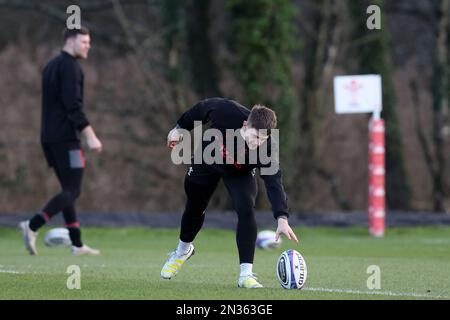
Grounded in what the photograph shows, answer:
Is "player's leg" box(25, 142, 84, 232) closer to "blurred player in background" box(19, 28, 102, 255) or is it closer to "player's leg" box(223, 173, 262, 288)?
"blurred player in background" box(19, 28, 102, 255)

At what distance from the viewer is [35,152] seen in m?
24.5

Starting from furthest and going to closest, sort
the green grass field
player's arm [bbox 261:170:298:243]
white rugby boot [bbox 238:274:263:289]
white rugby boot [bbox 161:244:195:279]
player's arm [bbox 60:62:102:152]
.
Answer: player's arm [bbox 60:62:102:152] → white rugby boot [bbox 161:244:195:279] → white rugby boot [bbox 238:274:263:289] → player's arm [bbox 261:170:298:243] → the green grass field

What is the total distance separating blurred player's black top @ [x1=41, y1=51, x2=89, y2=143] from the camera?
41.6ft

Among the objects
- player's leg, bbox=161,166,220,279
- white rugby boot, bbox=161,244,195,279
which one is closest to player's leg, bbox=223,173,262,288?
player's leg, bbox=161,166,220,279

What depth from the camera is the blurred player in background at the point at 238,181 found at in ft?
28.3

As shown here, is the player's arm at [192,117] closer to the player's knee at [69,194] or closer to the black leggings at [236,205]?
the black leggings at [236,205]

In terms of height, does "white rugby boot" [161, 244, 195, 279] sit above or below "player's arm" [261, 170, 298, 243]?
below

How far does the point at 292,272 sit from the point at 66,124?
15.6ft

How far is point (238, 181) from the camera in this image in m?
9.10

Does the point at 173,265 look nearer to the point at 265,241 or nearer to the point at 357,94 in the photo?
the point at 265,241

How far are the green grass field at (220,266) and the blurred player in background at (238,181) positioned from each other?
298 millimetres

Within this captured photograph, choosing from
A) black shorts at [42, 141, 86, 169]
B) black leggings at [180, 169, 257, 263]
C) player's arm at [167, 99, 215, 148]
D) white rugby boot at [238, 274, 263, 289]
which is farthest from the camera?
black shorts at [42, 141, 86, 169]

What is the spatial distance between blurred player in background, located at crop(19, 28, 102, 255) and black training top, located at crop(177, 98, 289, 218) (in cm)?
355

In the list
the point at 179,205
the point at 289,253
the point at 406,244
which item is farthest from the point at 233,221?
the point at 289,253
